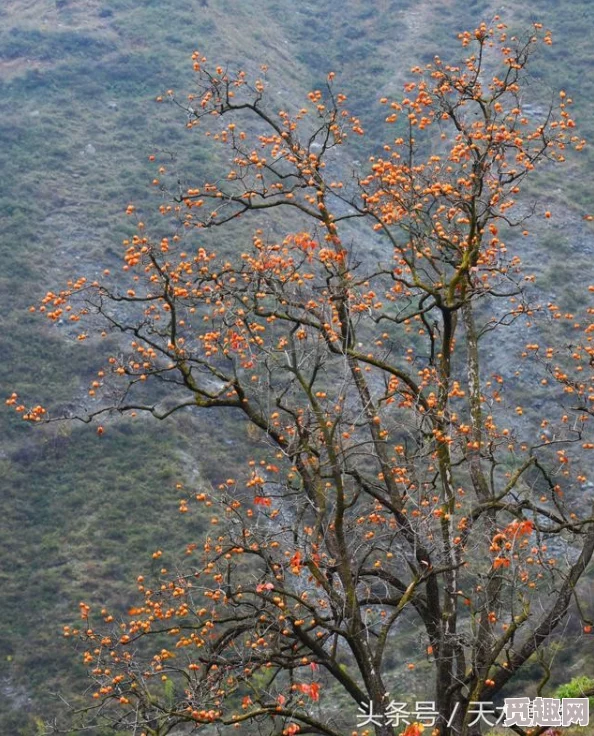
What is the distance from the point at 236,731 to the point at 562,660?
294 inches

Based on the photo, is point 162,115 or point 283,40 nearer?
point 162,115

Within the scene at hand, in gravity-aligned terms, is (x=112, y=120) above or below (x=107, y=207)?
above

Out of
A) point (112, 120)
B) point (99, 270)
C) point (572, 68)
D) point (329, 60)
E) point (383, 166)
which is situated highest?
point (329, 60)

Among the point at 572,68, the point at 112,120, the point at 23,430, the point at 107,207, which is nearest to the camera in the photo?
the point at 23,430

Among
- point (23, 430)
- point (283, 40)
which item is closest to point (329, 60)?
point (283, 40)

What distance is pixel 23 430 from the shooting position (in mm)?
26453

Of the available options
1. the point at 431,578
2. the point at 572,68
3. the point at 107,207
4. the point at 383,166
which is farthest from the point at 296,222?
the point at 431,578

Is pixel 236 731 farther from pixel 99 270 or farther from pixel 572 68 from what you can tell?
pixel 572 68

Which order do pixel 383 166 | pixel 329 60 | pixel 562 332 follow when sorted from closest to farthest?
pixel 383 166 < pixel 562 332 < pixel 329 60

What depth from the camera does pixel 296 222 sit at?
1478 inches

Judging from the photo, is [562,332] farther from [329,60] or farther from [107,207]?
[329,60]

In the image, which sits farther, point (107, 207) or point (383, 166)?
point (107, 207)

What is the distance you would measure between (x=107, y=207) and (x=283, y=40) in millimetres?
23255

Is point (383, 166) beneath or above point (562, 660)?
above
